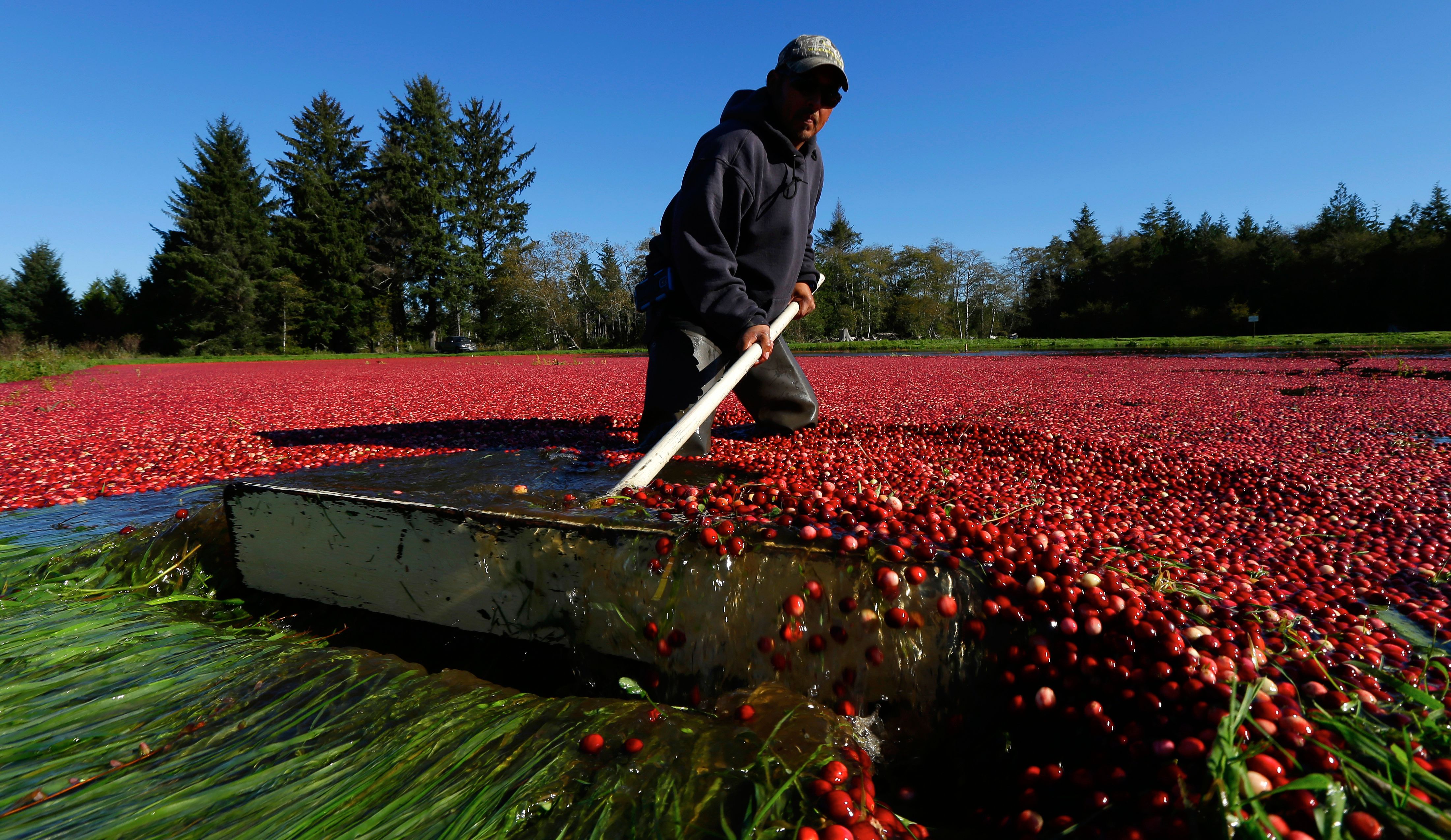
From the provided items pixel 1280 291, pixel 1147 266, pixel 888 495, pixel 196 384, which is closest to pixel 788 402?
pixel 888 495

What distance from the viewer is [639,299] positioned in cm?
339

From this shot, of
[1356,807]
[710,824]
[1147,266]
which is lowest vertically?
[710,824]

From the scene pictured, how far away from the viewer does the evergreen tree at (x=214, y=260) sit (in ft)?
112

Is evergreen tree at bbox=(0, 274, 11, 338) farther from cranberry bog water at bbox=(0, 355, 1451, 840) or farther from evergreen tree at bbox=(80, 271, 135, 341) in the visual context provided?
cranberry bog water at bbox=(0, 355, 1451, 840)

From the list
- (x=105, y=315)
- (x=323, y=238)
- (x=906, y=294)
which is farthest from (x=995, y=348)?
(x=105, y=315)

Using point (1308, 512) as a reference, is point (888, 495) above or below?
above

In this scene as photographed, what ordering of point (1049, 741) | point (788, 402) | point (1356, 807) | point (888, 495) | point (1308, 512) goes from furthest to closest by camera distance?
point (788, 402)
point (1308, 512)
point (888, 495)
point (1049, 741)
point (1356, 807)

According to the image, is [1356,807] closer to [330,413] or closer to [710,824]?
[710,824]

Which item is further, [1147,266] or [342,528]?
[1147,266]

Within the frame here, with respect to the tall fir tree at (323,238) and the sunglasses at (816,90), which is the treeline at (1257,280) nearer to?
the sunglasses at (816,90)

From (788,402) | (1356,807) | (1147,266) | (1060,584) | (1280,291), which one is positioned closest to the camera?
(1356,807)

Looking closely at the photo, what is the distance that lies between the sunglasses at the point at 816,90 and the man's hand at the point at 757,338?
1.20 metres

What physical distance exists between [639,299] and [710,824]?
9.03 feet

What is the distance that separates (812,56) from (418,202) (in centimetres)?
4247
